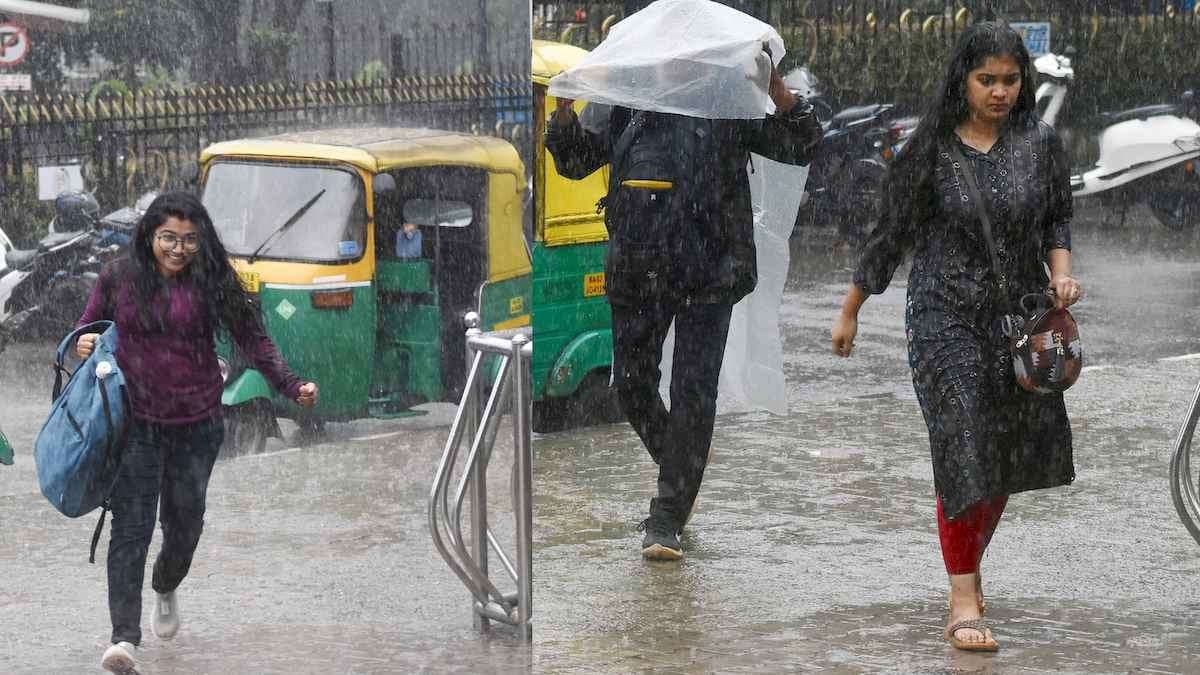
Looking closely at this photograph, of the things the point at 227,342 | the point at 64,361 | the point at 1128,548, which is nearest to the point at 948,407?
the point at 1128,548

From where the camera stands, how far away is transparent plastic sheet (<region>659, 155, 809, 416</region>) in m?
6.59

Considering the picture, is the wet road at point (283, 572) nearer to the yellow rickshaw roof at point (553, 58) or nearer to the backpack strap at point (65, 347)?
the backpack strap at point (65, 347)

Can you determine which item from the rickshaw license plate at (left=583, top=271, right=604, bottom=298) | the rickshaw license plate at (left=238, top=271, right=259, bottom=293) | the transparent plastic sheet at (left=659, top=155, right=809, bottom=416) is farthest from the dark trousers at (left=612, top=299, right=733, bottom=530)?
the rickshaw license plate at (left=238, top=271, right=259, bottom=293)

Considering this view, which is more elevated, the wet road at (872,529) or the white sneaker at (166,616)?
the white sneaker at (166,616)

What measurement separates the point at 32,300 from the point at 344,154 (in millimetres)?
824

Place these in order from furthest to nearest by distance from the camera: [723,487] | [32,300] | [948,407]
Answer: [723,487]
[948,407]
[32,300]

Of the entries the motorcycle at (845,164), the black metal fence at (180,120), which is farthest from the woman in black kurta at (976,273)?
the motorcycle at (845,164)

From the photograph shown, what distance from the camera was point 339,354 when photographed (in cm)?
531

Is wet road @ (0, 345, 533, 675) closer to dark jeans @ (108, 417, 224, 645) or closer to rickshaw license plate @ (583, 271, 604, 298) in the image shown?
dark jeans @ (108, 417, 224, 645)

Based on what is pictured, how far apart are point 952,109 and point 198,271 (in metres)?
1.93

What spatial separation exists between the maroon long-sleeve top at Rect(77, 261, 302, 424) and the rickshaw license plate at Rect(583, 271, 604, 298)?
7.61ft

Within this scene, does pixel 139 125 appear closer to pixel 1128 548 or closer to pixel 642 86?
pixel 642 86

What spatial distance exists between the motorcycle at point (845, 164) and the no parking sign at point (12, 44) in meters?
2.59

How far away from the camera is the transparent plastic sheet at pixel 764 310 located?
6.59 metres
